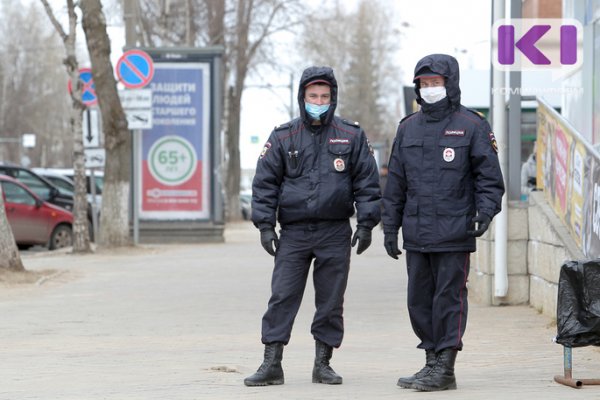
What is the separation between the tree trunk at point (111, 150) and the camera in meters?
22.9

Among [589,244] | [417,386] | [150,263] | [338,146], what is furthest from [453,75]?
[150,263]

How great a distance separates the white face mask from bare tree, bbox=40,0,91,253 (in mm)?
15469

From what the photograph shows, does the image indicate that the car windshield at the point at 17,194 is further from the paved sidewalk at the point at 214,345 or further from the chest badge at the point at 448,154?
the chest badge at the point at 448,154

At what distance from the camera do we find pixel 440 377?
7684mm

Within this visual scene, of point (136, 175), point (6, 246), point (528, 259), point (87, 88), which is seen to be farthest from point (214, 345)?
point (136, 175)

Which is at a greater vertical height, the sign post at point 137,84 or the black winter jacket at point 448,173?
the sign post at point 137,84

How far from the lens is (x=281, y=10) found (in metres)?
42.8

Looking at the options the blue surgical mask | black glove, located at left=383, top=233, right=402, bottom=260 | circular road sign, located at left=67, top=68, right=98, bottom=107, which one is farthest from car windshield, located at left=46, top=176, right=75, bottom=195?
black glove, located at left=383, top=233, right=402, bottom=260

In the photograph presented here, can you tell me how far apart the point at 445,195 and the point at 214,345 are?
122 inches

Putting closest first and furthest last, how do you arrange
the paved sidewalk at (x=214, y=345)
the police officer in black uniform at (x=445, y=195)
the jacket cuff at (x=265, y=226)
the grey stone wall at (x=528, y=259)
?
1. the police officer in black uniform at (x=445, y=195)
2. the paved sidewalk at (x=214, y=345)
3. the jacket cuff at (x=265, y=226)
4. the grey stone wall at (x=528, y=259)

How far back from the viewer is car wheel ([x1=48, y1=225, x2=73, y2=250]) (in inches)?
1030

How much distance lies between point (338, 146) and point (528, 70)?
6063mm

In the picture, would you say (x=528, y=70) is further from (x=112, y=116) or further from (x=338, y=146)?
(x=112, y=116)

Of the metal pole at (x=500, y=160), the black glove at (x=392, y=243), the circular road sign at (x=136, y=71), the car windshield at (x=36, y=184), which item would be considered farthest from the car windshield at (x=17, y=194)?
the black glove at (x=392, y=243)
